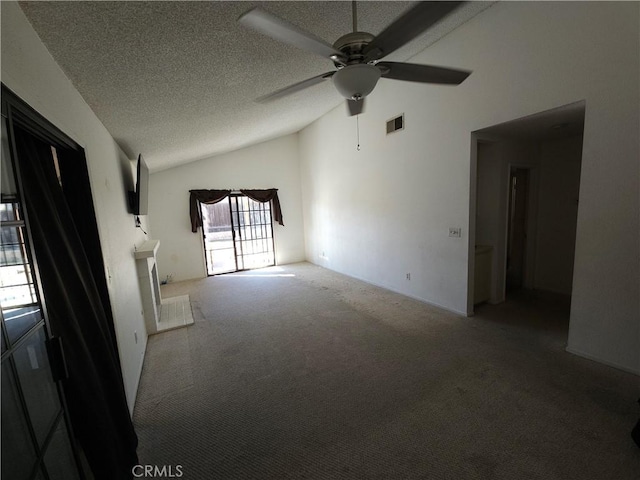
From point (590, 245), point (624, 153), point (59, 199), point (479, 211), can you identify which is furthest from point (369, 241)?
point (59, 199)

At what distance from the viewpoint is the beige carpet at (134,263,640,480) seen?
1530 mm

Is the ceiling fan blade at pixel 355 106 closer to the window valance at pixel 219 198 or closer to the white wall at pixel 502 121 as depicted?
the white wall at pixel 502 121

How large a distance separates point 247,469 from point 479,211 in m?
3.95

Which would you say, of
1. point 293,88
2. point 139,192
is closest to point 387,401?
point 293,88

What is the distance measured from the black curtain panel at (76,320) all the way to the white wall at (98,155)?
0.23 metres

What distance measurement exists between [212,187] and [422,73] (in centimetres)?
538

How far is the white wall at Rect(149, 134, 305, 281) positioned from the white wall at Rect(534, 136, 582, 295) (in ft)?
16.5

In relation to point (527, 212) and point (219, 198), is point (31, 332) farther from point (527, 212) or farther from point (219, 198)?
point (219, 198)

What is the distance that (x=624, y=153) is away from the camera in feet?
6.70

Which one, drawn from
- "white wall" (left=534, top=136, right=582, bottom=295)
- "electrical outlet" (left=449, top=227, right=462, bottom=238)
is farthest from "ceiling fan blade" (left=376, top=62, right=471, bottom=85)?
"white wall" (left=534, top=136, right=582, bottom=295)

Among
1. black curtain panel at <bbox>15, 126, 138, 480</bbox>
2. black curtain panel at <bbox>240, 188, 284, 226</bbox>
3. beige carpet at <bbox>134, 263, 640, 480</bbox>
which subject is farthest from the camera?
black curtain panel at <bbox>240, 188, 284, 226</bbox>

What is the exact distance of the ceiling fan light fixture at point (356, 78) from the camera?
1.56 m

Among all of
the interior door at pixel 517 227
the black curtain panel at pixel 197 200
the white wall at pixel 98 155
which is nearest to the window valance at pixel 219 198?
the black curtain panel at pixel 197 200

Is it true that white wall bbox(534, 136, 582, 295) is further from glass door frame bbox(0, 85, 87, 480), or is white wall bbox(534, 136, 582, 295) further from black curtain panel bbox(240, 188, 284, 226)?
glass door frame bbox(0, 85, 87, 480)
